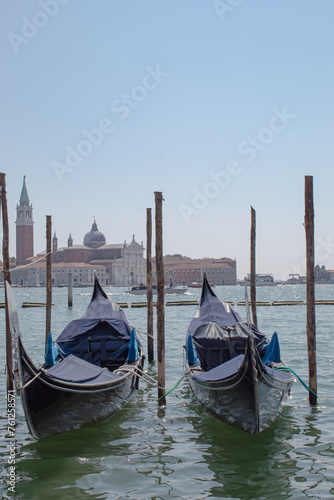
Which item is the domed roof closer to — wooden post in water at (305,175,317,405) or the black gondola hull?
wooden post in water at (305,175,317,405)

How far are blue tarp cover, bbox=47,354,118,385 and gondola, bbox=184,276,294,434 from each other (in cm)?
102

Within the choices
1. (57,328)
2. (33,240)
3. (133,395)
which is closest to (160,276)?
(133,395)

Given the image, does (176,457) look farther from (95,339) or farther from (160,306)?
(95,339)

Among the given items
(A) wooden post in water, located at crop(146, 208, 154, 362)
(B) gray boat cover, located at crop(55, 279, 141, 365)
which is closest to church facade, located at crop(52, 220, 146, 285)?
(A) wooden post in water, located at crop(146, 208, 154, 362)

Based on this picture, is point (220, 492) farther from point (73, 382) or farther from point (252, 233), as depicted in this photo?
point (252, 233)

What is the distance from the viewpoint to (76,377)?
18.9 feet

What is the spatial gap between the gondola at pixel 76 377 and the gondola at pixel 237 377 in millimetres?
869

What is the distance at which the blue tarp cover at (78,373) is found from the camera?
5706 millimetres

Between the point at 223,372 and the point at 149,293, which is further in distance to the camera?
the point at 149,293

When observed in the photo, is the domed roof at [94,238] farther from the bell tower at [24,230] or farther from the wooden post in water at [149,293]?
the wooden post in water at [149,293]

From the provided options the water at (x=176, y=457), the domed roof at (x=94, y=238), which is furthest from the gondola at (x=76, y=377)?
the domed roof at (x=94, y=238)

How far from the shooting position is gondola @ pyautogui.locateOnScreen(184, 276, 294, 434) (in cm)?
547

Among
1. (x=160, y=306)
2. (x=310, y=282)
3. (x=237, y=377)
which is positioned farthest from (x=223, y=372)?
(x=310, y=282)

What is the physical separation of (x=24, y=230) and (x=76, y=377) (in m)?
91.6
